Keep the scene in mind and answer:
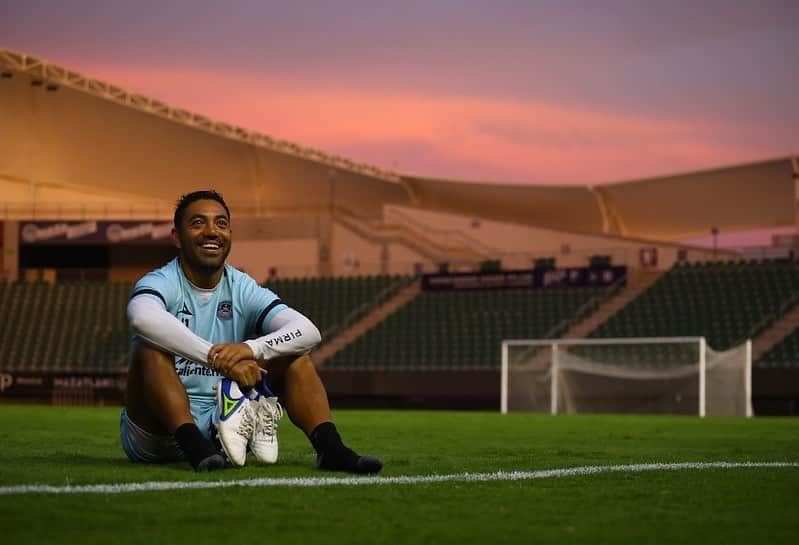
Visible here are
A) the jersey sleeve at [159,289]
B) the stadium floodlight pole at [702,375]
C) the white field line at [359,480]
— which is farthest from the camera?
the stadium floodlight pole at [702,375]

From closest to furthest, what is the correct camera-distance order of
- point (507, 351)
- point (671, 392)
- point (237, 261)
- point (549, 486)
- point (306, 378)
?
point (549, 486)
point (306, 378)
point (671, 392)
point (507, 351)
point (237, 261)

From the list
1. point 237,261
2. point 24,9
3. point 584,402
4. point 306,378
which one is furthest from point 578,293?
point 306,378

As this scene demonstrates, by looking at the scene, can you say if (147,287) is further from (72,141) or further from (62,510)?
(72,141)

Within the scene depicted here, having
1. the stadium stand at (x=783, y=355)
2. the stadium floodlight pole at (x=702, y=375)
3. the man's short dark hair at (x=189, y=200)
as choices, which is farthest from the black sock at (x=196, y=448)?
the stadium stand at (x=783, y=355)

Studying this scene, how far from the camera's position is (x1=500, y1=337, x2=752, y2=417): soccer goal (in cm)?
2516

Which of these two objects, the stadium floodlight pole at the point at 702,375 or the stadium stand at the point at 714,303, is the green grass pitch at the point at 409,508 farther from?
the stadium stand at the point at 714,303

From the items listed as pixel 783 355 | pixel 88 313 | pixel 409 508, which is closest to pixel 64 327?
pixel 88 313

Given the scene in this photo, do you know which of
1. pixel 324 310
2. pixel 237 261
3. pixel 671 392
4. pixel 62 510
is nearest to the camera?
pixel 62 510

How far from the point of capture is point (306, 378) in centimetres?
604

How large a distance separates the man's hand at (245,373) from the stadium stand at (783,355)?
24528 mm

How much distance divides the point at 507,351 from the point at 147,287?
2352 cm

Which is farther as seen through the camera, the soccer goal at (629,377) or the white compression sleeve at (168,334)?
the soccer goal at (629,377)

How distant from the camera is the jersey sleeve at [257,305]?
21.1 feet

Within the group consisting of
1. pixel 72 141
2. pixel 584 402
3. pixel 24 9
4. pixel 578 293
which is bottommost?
pixel 584 402
